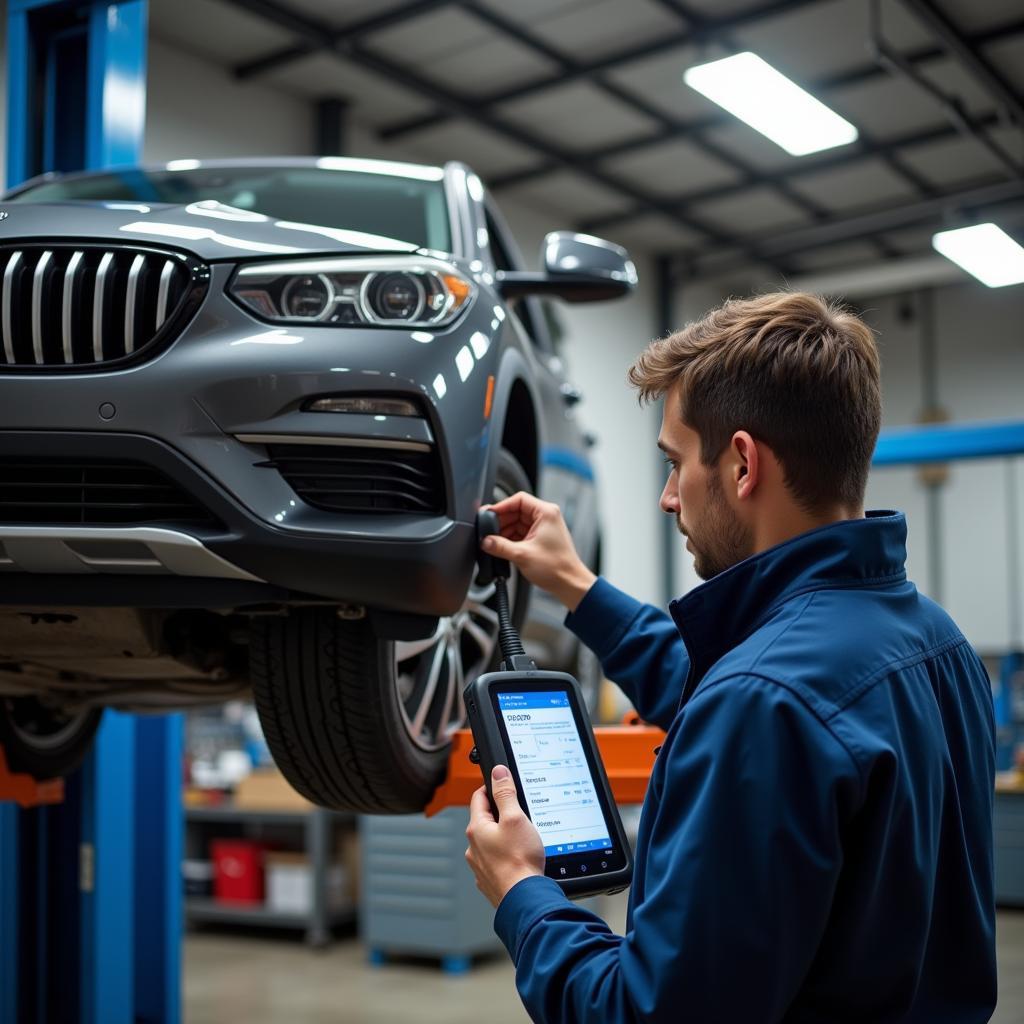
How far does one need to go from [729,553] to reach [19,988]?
3.20 m

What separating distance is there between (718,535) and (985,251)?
29.6 feet

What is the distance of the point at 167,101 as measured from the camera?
758cm

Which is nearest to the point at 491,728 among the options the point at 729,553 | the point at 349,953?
the point at 729,553

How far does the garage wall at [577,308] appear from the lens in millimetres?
7680

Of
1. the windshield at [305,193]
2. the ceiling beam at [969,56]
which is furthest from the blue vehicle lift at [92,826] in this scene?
the ceiling beam at [969,56]

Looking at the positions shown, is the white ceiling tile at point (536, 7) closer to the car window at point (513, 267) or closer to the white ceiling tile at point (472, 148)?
the white ceiling tile at point (472, 148)

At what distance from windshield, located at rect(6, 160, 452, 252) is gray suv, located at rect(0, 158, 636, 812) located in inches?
18.4

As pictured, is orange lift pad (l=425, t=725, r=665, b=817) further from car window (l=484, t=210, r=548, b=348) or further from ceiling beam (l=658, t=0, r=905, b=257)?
ceiling beam (l=658, t=0, r=905, b=257)

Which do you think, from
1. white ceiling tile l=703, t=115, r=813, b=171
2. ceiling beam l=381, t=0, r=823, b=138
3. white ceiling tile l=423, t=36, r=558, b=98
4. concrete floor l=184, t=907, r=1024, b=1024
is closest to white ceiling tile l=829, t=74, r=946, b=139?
white ceiling tile l=703, t=115, r=813, b=171

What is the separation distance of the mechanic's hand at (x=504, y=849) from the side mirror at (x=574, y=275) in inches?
52.0

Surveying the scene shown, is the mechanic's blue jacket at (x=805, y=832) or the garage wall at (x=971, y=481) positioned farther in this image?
the garage wall at (x=971, y=481)

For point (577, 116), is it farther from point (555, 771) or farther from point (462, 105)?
point (555, 771)

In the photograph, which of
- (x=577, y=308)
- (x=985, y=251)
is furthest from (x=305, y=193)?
(x=577, y=308)

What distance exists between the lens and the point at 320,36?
7762 mm
